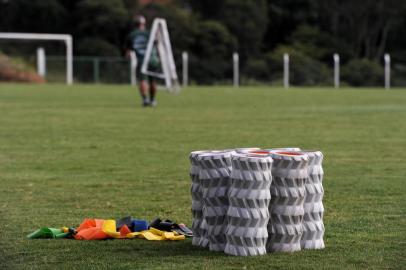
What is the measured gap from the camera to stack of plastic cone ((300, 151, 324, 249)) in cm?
648

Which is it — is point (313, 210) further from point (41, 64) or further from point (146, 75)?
point (41, 64)

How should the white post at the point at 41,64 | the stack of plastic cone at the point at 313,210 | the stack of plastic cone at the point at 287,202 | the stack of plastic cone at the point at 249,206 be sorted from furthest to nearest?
the white post at the point at 41,64
the stack of plastic cone at the point at 313,210
the stack of plastic cone at the point at 287,202
the stack of plastic cone at the point at 249,206

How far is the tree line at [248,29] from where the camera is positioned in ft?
200

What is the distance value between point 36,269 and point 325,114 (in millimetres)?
17728

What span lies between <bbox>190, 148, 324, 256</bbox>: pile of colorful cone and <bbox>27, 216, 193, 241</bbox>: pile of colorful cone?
1.21 feet

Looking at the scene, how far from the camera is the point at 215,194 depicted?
6.49 m

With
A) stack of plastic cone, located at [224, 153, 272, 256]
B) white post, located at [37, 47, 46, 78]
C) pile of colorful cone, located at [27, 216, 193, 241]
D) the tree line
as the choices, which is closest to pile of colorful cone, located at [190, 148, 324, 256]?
stack of plastic cone, located at [224, 153, 272, 256]

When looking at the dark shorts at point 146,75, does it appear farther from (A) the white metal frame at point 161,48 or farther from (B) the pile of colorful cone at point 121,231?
(B) the pile of colorful cone at point 121,231

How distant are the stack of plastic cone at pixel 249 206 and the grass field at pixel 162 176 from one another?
13cm

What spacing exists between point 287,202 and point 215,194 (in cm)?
50

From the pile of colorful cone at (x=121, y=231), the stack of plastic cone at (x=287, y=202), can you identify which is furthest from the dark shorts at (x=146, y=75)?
the stack of plastic cone at (x=287, y=202)

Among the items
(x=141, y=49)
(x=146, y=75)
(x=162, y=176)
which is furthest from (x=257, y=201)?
(x=141, y=49)

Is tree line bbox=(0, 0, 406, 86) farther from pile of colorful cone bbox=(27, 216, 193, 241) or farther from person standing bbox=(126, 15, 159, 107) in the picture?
pile of colorful cone bbox=(27, 216, 193, 241)

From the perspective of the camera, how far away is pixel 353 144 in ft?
49.4
